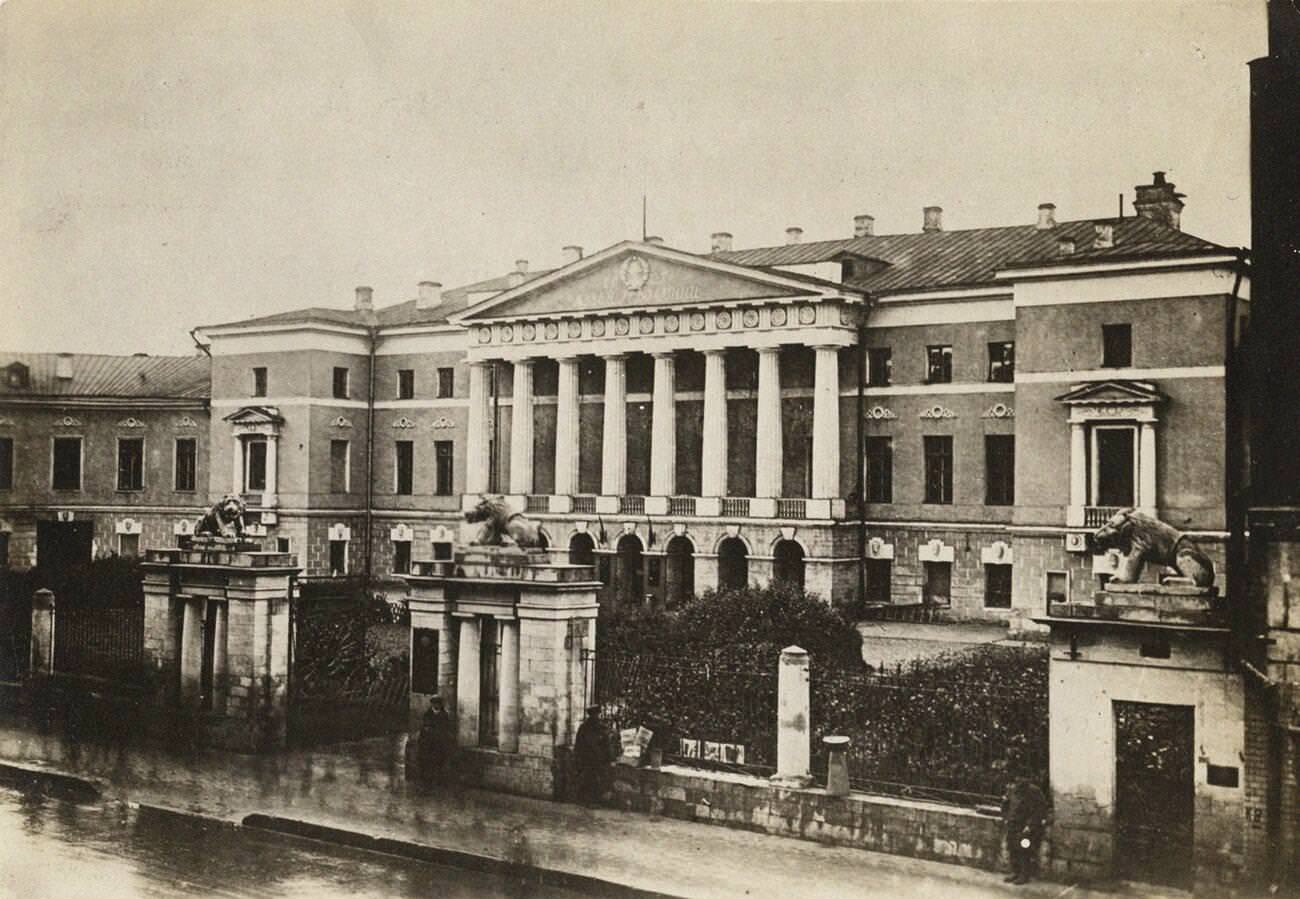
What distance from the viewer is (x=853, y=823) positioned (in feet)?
45.1

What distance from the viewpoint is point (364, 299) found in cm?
5025

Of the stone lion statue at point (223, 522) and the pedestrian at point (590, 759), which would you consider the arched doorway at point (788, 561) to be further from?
the pedestrian at point (590, 759)

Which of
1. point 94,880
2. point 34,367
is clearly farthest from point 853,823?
point 34,367

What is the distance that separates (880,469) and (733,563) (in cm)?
515

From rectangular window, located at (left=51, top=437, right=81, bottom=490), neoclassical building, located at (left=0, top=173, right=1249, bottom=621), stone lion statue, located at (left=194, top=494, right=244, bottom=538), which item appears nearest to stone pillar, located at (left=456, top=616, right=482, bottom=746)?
stone lion statue, located at (left=194, top=494, right=244, bottom=538)

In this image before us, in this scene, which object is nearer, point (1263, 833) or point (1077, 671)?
point (1263, 833)

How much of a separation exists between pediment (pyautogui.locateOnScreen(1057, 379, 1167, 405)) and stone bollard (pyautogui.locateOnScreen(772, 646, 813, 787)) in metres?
18.3

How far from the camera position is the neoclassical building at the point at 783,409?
30344 mm

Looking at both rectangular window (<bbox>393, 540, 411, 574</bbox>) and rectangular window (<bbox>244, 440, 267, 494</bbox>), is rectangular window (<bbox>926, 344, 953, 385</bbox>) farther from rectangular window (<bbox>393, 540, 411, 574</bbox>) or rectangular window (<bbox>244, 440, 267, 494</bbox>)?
rectangular window (<bbox>244, 440, 267, 494</bbox>)

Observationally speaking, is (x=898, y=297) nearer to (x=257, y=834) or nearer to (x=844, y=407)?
(x=844, y=407)

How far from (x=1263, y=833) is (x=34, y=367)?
135ft

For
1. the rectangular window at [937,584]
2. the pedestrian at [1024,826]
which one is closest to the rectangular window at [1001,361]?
the rectangular window at [937,584]

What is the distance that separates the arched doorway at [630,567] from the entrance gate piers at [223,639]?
19.8m

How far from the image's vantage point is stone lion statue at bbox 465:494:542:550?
16688 millimetres
